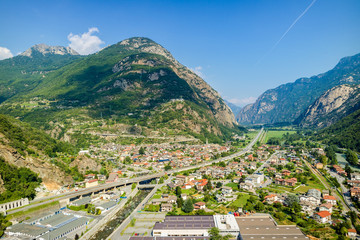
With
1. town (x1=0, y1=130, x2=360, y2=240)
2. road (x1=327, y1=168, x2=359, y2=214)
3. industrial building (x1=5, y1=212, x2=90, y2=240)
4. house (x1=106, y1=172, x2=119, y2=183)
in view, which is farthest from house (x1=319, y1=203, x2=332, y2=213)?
house (x1=106, y1=172, x2=119, y2=183)

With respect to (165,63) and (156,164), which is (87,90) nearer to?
(165,63)

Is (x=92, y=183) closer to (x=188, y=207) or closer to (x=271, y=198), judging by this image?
(x=188, y=207)

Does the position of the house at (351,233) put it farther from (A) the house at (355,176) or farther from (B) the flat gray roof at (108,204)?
(B) the flat gray roof at (108,204)

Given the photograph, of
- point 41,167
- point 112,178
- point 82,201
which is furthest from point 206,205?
point 41,167

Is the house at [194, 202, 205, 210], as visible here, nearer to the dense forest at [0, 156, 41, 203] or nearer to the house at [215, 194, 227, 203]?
the house at [215, 194, 227, 203]

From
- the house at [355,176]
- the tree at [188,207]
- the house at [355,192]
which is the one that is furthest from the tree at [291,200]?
the house at [355,176]

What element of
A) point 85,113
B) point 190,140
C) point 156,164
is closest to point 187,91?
point 190,140
